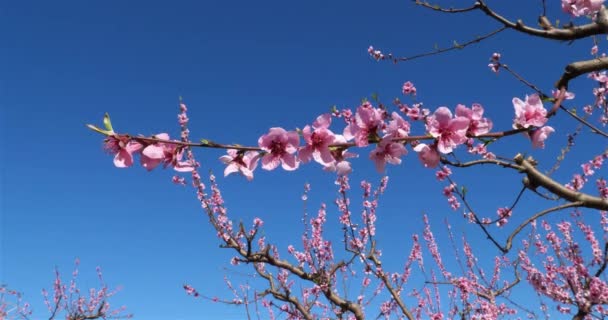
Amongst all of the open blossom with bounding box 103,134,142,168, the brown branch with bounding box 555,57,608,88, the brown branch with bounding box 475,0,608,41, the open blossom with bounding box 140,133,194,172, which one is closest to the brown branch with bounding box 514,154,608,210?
the brown branch with bounding box 555,57,608,88

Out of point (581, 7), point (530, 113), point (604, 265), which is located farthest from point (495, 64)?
point (604, 265)

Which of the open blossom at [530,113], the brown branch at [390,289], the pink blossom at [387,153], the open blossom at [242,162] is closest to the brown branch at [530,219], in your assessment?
the open blossom at [530,113]

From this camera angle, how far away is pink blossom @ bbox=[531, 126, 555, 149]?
168 centimetres

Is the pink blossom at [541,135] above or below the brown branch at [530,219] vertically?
below

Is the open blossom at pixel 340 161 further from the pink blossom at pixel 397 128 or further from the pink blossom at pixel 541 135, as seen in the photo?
the pink blossom at pixel 541 135

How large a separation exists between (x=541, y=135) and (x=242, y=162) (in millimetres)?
1104

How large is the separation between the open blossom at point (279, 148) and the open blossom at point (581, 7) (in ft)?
8.71

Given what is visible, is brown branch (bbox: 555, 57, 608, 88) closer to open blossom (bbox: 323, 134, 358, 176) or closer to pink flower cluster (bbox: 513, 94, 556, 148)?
pink flower cluster (bbox: 513, 94, 556, 148)

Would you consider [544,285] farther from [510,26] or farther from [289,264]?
[510,26]

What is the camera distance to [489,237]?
298 cm

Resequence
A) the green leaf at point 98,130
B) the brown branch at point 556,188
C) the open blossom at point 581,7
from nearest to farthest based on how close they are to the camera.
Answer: the green leaf at point 98,130
the brown branch at point 556,188
the open blossom at point 581,7

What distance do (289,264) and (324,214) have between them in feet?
7.47

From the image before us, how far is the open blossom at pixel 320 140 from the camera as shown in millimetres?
1709

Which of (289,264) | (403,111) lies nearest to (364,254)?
(289,264)
